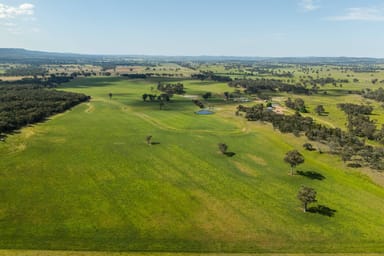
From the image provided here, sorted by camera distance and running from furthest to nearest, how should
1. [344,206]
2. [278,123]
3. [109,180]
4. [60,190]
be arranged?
[278,123], [109,180], [60,190], [344,206]

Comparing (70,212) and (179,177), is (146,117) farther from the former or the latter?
(70,212)

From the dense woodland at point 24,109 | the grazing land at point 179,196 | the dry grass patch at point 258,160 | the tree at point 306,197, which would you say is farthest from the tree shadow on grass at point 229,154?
the dense woodland at point 24,109

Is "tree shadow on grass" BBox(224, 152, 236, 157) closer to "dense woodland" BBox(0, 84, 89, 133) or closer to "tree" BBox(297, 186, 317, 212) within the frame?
"tree" BBox(297, 186, 317, 212)

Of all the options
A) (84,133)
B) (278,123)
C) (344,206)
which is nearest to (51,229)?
(344,206)

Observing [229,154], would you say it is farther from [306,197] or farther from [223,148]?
[306,197]

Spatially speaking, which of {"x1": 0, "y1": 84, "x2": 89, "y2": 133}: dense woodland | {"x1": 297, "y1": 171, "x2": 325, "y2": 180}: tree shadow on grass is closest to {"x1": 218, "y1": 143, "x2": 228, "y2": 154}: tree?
{"x1": 297, "y1": 171, "x2": 325, "y2": 180}: tree shadow on grass

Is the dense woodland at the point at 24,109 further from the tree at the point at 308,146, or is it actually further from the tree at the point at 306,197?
the tree at the point at 308,146
